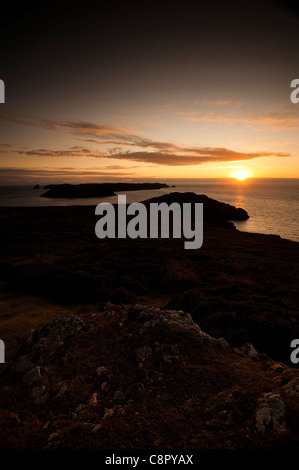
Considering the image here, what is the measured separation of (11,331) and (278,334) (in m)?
11.9

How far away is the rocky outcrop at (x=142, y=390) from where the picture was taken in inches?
192

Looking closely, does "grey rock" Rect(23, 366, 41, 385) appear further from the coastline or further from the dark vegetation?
the dark vegetation

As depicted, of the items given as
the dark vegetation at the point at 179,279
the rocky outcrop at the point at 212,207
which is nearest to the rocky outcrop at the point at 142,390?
the dark vegetation at the point at 179,279

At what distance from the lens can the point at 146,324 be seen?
8297 mm

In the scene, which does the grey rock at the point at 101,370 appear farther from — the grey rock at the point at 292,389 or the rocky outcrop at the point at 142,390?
the grey rock at the point at 292,389

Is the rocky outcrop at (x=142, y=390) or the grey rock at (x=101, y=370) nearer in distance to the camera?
the rocky outcrop at (x=142, y=390)

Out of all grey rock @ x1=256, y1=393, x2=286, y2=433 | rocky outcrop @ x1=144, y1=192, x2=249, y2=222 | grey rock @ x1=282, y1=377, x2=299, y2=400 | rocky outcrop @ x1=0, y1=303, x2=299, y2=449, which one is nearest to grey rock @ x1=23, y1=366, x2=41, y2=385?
rocky outcrop @ x1=0, y1=303, x2=299, y2=449

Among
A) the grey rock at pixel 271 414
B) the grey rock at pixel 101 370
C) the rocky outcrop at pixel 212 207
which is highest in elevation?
the rocky outcrop at pixel 212 207

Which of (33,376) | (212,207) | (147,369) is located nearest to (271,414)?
(147,369)

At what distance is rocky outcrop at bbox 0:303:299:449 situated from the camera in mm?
4883

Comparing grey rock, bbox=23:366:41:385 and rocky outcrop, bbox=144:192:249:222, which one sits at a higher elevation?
rocky outcrop, bbox=144:192:249:222

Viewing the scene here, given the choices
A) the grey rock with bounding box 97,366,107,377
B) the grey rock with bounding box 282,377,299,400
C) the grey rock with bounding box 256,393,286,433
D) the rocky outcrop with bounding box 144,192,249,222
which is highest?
the rocky outcrop with bounding box 144,192,249,222

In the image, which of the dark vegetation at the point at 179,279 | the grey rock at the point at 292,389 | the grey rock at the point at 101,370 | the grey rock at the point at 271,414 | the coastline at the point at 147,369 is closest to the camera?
the grey rock at the point at 271,414

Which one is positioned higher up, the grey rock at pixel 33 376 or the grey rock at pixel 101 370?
the grey rock at pixel 101 370
